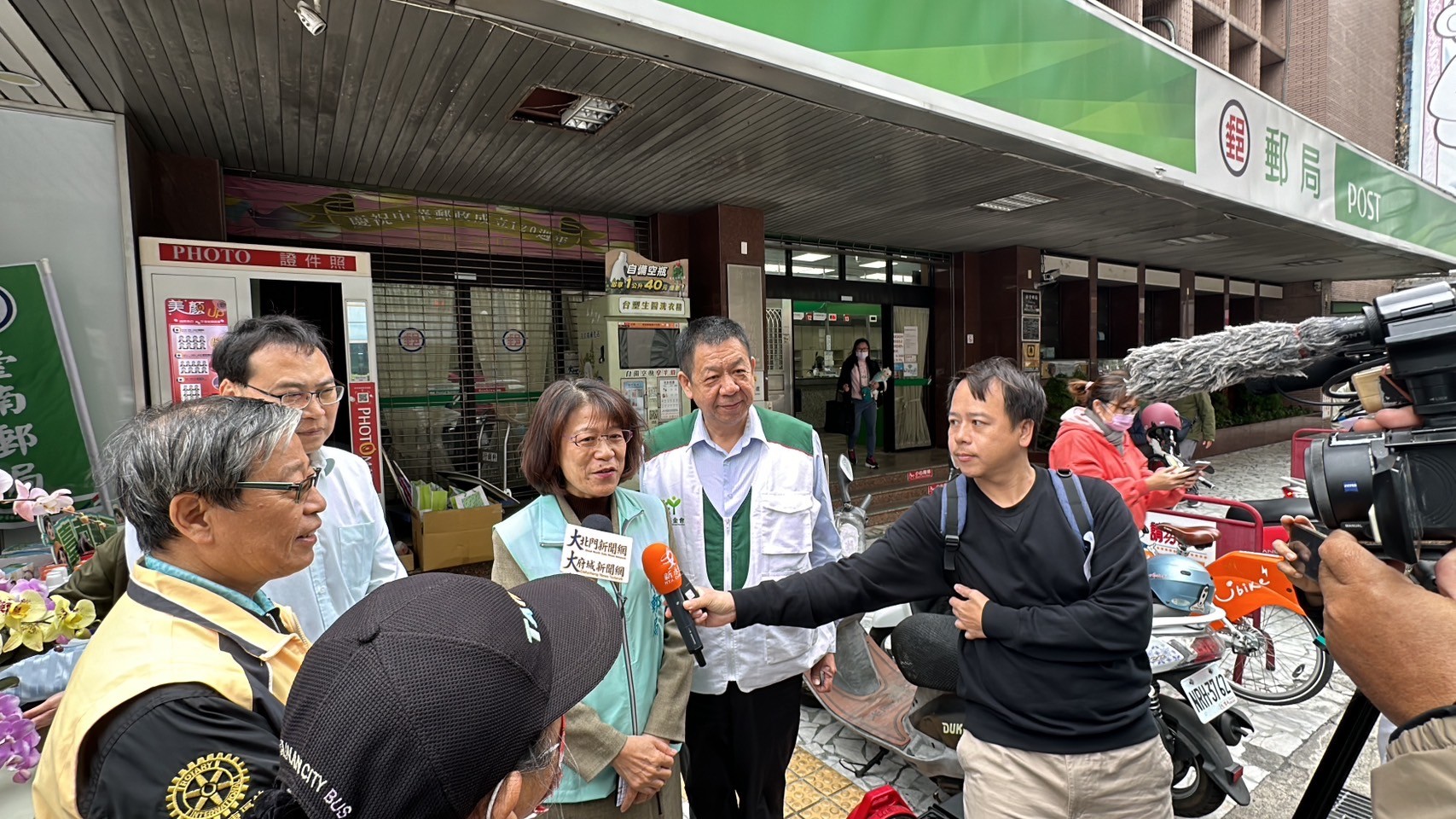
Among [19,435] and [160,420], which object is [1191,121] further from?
[19,435]

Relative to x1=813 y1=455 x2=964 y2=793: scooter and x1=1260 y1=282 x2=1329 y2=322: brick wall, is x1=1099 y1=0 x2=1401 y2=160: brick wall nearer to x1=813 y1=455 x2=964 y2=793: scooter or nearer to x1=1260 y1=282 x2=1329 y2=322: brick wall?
x1=1260 y1=282 x2=1329 y2=322: brick wall

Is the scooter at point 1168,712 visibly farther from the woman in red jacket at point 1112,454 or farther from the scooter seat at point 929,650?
the woman in red jacket at point 1112,454

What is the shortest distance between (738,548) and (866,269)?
813 centimetres

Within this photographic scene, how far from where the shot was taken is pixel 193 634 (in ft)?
3.15

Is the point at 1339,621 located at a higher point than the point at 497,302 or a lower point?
lower

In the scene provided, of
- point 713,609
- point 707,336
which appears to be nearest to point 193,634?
point 713,609

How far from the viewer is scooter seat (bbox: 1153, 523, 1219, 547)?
3744 mm

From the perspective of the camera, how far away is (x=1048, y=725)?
1.60m

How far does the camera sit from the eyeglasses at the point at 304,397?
6.10ft

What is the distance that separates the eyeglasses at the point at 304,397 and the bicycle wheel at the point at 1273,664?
402cm

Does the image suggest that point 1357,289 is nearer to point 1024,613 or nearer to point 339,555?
A: point 1024,613

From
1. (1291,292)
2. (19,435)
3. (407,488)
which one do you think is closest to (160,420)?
(19,435)

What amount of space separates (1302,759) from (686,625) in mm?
3217

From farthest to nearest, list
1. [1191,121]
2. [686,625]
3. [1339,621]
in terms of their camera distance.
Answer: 1. [1191,121]
2. [686,625]
3. [1339,621]
